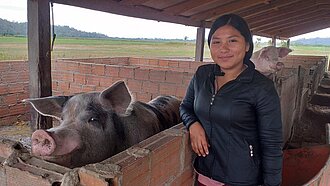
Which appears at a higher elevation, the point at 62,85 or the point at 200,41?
the point at 200,41

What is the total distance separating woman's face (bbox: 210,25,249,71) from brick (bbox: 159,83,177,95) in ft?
7.44

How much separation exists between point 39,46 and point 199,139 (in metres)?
1.91

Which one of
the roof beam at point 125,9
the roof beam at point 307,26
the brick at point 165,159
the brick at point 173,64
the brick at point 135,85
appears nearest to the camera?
the brick at point 165,159

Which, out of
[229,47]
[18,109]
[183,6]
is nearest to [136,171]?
[229,47]

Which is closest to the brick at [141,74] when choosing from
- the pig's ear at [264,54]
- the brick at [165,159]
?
the pig's ear at [264,54]

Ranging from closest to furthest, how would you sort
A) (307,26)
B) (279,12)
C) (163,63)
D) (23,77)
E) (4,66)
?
1. (4,66)
2. (23,77)
3. (163,63)
4. (279,12)
5. (307,26)

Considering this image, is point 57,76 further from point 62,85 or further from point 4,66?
point 4,66

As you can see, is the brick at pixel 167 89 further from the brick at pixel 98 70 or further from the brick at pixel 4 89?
the brick at pixel 4 89

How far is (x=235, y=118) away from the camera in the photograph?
1.53m

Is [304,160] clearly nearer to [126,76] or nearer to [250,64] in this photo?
[250,64]

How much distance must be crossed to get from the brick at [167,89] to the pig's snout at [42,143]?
2.61 meters

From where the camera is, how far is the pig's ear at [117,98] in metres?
1.94

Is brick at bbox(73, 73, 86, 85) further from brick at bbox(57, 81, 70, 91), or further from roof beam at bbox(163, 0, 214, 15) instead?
roof beam at bbox(163, 0, 214, 15)

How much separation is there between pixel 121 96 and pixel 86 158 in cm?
47
